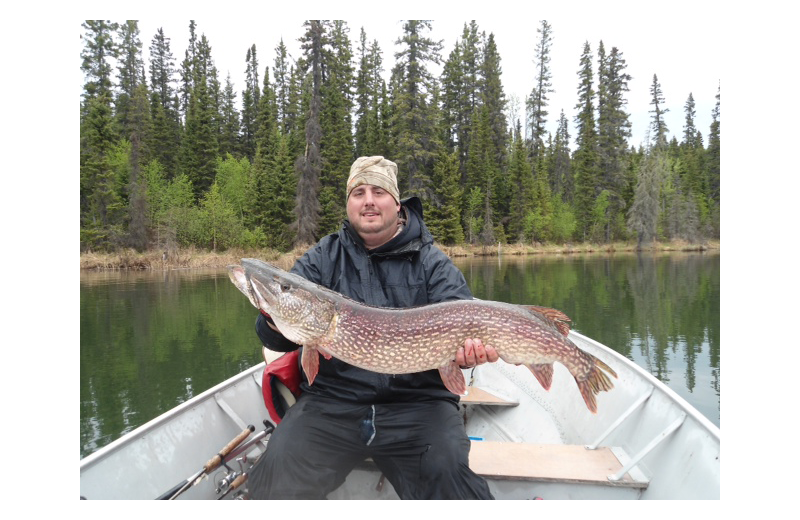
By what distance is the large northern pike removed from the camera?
2.43 m

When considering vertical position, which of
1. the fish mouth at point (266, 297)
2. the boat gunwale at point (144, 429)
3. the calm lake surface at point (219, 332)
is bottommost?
the calm lake surface at point (219, 332)

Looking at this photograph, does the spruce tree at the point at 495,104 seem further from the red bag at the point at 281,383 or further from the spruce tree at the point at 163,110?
the red bag at the point at 281,383

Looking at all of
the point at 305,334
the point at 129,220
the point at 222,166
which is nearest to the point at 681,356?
the point at 305,334

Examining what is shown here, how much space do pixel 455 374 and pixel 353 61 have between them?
36748 mm

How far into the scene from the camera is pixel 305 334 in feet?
8.06

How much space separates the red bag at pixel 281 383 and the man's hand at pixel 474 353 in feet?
3.36

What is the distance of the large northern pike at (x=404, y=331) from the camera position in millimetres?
2434

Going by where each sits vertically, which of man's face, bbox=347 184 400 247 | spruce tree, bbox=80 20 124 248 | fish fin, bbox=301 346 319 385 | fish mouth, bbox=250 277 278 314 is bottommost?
fish fin, bbox=301 346 319 385

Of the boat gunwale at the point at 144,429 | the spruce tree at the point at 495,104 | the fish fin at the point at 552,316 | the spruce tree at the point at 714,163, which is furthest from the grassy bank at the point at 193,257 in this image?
the spruce tree at the point at 714,163

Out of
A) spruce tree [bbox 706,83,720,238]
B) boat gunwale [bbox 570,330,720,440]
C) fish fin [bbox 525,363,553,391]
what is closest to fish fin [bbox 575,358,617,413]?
fish fin [bbox 525,363,553,391]

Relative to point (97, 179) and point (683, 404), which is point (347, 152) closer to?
point (97, 179)

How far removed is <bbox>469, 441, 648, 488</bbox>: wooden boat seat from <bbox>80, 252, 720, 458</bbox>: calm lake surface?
3755 mm

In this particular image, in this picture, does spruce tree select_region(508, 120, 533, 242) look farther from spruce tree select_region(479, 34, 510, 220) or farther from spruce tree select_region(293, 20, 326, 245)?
spruce tree select_region(293, 20, 326, 245)

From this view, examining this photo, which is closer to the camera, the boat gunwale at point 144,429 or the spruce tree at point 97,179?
the boat gunwale at point 144,429
